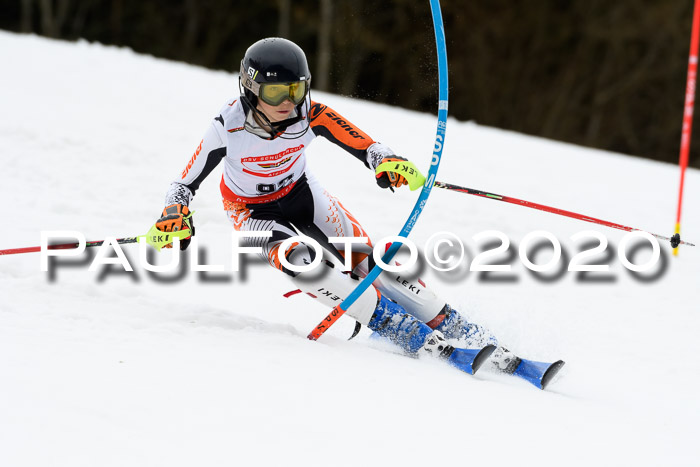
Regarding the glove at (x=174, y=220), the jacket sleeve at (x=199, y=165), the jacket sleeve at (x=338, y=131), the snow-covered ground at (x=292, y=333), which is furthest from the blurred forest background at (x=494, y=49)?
the glove at (x=174, y=220)

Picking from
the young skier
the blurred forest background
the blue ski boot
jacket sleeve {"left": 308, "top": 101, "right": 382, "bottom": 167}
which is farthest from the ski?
the blurred forest background

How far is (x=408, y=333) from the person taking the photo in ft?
11.7

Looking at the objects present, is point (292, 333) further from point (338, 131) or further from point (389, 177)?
point (338, 131)

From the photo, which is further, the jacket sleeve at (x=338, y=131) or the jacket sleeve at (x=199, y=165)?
the jacket sleeve at (x=338, y=131)

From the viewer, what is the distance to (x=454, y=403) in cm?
289

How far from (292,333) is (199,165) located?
0.95m

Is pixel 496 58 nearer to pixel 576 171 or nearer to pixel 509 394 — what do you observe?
pixel 576 171

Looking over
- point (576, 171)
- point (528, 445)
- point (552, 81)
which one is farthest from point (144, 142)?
point (552, 81)

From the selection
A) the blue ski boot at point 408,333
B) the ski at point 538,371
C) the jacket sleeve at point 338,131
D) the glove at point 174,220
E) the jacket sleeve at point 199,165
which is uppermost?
the jacket sleeve at point 338,131

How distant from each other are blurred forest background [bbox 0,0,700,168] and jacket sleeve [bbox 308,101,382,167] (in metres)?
15.7

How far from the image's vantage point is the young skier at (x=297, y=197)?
3.50 meters

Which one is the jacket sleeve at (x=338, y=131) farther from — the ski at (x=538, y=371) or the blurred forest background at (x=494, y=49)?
the blurred forest background at (x=494, y=49)

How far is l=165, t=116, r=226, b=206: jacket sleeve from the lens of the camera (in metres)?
3.58

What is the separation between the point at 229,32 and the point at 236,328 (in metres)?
19.9
